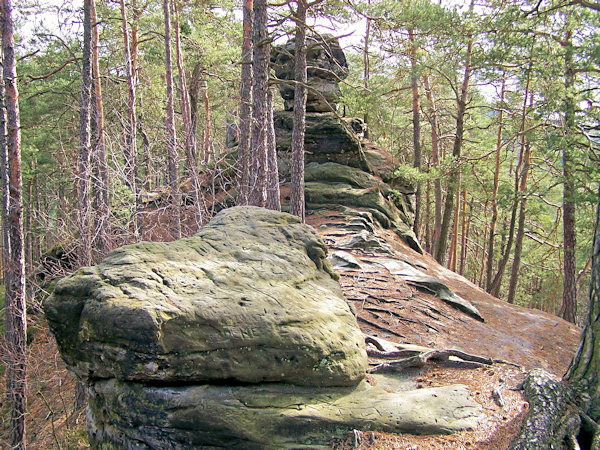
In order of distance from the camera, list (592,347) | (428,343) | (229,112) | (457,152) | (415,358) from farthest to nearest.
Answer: (457,152) < (229,112) < (428,343) < (415,358) < (592,347)

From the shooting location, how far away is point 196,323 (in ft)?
13.1

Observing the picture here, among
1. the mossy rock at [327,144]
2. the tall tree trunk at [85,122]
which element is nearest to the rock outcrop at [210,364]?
the tall tree trunk at [85,122]

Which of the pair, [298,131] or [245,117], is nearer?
[245,117]

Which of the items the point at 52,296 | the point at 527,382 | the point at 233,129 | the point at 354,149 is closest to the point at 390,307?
the point at 527,382

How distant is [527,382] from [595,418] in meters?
0.73

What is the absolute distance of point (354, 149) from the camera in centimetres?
1797

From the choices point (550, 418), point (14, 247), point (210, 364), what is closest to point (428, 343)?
point (550, 418)

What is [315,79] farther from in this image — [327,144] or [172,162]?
[172,162]

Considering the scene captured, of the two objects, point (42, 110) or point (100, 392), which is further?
point (42, 110)

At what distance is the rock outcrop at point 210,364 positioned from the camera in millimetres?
3828

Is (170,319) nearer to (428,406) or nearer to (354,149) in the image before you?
(428,406)

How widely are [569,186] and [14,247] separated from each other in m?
14.6

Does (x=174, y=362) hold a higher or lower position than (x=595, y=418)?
higher

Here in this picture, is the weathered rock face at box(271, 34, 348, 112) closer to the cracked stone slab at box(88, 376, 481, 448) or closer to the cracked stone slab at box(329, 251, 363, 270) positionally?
the cracked stone slab at box(329, 251, 363, 270)
